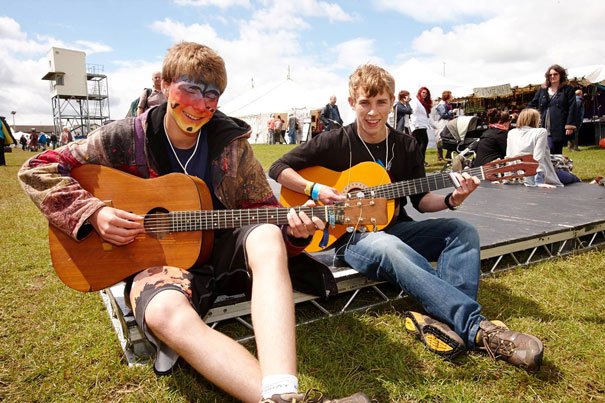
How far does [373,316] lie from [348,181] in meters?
1.06

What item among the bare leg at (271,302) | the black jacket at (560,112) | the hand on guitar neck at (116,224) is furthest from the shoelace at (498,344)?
the black jacket at (560,112)

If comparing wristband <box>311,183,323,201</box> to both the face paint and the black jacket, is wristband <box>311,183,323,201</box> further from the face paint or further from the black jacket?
the black jacket

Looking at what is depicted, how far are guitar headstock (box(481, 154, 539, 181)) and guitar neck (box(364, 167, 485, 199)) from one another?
111mm

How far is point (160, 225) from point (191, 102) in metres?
0.70

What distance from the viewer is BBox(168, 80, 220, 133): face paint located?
232 cm

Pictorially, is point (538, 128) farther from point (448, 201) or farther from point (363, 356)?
point (363, 356)

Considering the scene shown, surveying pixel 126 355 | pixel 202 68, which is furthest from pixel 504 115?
pixel 126 355

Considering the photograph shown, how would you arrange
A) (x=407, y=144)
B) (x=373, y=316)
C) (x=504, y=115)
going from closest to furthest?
(x=373, y=316) < (x=407, y=144) < (x=504, y=115)

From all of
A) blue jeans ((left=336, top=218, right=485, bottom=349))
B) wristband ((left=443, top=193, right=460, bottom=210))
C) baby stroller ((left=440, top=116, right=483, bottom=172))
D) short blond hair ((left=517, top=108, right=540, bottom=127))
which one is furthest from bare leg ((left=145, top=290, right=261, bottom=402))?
baby stroller ((left=440, top=116, right=483, bottom=172))

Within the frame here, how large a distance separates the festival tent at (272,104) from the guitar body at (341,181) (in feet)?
82.9

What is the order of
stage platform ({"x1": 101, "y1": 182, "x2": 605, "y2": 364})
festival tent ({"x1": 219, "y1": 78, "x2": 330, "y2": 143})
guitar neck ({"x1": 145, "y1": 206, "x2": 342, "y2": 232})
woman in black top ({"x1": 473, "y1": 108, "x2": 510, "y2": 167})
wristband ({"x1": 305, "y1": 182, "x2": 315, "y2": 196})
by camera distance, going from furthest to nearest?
1. festival tent ({"x1": 219, "y1": 78, "x2": 330, "y2": 143})
2. woman in black top ({"x1": 473, "y1": 108, "x2": 510, "y2": 167})
3. wristband ({"x1": 305, "y1": 182, "x2": 315, "y2": 196})
4. stage platform ({"x1": 101, "y1": 182, "x2": 605, "y2": 364})
5. guitar neck ({"x1": 145, "y1": 206, "x2": 342, "y2": 232})

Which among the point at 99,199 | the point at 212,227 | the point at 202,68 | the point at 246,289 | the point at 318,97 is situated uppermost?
the point at 318,97

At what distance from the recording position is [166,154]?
8.10 feet

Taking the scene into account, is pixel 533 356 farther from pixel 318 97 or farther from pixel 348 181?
pixel 318 97
